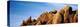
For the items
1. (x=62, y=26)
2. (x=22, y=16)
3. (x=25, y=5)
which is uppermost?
(x=25, y=5)

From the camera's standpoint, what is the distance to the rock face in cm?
130

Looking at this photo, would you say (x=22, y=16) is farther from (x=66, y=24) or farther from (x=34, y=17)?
(x=66, y=24)

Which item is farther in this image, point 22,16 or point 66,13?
point 66,13

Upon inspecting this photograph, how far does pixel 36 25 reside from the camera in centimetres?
131

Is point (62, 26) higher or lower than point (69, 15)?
lower

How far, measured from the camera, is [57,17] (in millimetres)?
1366

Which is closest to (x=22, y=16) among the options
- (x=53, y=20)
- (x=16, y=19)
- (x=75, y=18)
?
(x=16, y=19)

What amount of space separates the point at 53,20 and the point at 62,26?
0.37 ft

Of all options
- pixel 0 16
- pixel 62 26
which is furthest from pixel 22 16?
pixel 62 26

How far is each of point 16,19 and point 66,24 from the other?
502 millimetres

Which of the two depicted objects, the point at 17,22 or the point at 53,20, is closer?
the point at 17,22

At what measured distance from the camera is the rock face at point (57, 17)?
Answer: 4.28ft

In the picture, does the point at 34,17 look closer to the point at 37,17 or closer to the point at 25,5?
the point at 37,17

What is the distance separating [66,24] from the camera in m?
1.39
